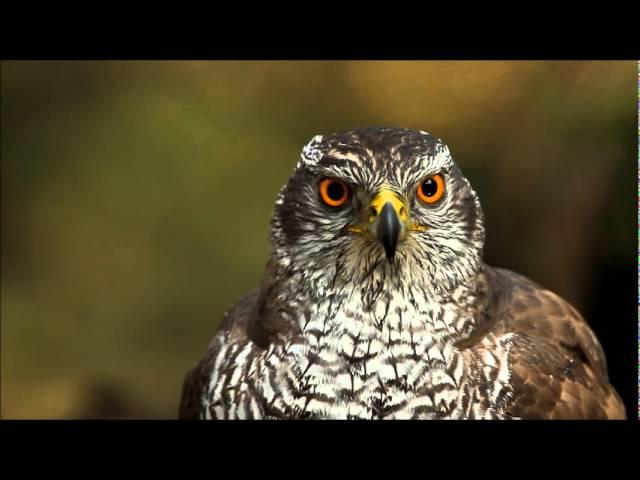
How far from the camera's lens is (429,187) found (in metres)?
2.39

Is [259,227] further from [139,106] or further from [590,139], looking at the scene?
[590,139]

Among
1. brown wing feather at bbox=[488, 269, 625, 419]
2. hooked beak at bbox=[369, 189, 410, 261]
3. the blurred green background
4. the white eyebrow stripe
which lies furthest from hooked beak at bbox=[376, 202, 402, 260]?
the blurred green background

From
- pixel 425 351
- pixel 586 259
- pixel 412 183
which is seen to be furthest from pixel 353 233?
pixel 586 259

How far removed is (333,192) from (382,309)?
371mm

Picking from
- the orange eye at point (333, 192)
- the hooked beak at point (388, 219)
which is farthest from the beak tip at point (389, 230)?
the orange eye at point (333, 192)

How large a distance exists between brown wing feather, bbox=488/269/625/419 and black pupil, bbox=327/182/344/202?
63 centimetres

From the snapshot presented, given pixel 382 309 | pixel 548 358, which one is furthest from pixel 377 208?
pixel 548 358

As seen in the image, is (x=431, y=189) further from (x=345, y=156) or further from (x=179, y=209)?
(x=179, y=209)

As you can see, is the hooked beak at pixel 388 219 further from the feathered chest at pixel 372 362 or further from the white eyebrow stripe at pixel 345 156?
the feathered chest at pixel 372 362

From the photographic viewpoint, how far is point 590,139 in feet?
13.7

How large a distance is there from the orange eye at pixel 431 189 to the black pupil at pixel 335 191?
23 cm

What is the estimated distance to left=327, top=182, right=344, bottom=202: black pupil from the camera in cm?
237

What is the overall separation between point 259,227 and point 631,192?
196 centimetres

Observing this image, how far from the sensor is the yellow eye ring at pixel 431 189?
2373 millimetres
